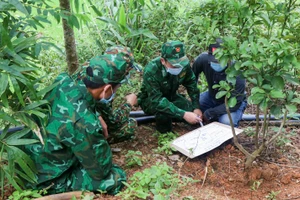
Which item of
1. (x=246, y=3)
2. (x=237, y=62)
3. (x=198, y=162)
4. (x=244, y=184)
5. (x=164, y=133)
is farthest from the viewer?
(x=164, y=133)

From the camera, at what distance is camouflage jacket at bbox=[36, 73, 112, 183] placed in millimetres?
2203

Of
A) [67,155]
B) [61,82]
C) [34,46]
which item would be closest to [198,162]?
[67,155]

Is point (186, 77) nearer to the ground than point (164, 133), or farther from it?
farther from it

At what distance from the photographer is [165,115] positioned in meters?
3.28

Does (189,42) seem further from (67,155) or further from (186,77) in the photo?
(67,155)

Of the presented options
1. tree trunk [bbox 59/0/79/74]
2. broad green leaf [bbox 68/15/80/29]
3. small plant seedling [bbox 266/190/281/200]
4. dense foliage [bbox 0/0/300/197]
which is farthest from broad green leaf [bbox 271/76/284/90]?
tree trunk [bbox 59/0/79/74]

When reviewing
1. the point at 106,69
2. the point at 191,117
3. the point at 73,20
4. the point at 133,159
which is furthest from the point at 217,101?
the point at 73,20

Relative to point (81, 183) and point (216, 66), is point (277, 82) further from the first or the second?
point (81, 183)

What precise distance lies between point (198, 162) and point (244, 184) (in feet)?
1.38

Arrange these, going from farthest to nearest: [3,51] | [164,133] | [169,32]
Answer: [169,32]
[164,133]
[3,51]

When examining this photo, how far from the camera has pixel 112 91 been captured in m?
2.34

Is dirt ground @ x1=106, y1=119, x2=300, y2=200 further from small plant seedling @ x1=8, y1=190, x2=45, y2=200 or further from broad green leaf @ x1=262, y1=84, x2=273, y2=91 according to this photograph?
broad green leaf @ x1=262, y1=84, x2=273, y2=91

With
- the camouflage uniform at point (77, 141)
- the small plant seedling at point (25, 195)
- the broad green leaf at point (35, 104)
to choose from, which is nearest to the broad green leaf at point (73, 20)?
the camouflage uniform at point (77, 141)

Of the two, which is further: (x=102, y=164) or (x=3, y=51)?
(x=102, y=164)
